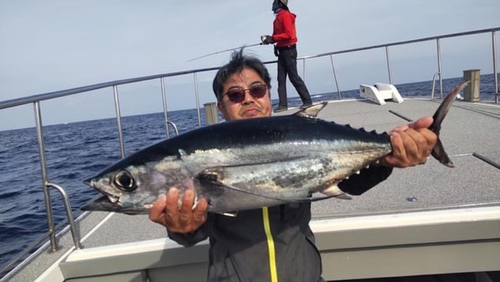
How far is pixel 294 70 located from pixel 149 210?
6.92m

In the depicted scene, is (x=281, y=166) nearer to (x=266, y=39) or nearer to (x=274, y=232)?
(x=274, y=232)

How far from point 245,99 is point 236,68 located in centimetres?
23

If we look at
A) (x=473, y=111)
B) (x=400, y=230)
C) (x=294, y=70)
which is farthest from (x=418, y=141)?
(x=294, y=70)

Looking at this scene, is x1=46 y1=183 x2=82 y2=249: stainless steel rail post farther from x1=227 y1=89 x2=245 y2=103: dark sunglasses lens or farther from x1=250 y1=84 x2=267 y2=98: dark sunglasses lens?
x1=250 y1=84 x2=267 y2=98: dark sunglasses lens

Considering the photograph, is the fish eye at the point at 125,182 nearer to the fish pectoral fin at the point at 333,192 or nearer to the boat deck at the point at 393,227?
the fish pectoral fin at the point at 333,192

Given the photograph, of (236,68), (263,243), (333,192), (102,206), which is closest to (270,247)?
(263,243)

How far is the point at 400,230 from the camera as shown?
2449mm

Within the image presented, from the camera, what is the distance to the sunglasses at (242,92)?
90.3 inches

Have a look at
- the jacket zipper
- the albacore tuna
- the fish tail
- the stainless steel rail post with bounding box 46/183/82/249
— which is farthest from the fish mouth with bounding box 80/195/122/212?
the fish tail

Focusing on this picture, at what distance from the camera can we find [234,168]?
175 cm

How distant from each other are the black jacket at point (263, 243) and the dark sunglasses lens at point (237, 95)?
73cm

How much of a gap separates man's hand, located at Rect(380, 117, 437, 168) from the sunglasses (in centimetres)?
84

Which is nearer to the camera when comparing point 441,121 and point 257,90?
point 441,121

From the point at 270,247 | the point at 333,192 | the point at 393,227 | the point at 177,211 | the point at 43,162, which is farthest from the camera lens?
the point at 43,162
